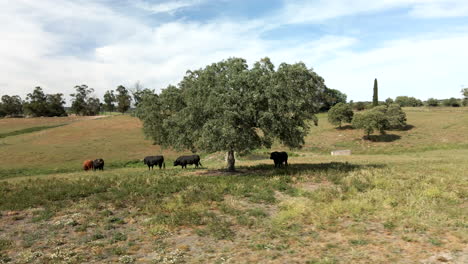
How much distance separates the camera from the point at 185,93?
86.4 feet

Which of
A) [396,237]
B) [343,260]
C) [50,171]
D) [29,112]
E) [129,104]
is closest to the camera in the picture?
[343,260]

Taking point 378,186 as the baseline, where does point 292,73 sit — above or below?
above

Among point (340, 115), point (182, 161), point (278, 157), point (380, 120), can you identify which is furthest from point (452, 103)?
point (182, 161)

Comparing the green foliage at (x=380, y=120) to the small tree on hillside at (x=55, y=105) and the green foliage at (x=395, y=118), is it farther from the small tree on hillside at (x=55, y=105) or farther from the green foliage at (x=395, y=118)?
the small tree on hillside at (x=55, y=105)

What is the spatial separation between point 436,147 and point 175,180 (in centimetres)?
4936

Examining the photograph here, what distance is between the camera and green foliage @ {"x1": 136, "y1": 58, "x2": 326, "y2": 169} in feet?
76.8

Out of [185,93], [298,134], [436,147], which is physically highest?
[185,93]

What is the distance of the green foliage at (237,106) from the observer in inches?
922

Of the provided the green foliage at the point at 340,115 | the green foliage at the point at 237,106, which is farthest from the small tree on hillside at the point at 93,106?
the green foliage at the point at 237,106

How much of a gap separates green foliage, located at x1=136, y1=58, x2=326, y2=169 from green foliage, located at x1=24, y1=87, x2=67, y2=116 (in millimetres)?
155313

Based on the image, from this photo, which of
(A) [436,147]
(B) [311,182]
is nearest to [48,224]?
(B) [311,182]

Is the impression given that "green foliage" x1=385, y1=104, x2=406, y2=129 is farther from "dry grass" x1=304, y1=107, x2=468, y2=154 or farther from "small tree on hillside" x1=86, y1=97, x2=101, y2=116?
"small tree on hillside" x1=86, y1=97, x2=101, y2=116

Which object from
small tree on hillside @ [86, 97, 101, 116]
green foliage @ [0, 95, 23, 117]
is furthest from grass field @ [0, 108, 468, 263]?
green foliage @ [0, 95, 23, 117]

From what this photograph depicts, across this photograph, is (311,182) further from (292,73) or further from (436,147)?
(436,147)
